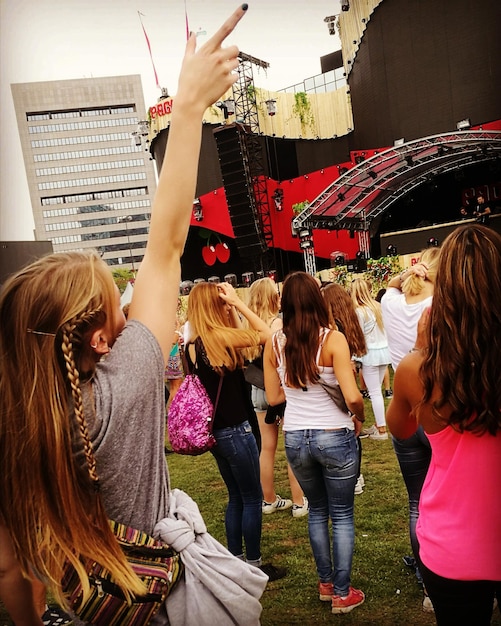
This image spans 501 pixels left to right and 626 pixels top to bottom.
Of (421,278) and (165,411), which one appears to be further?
(421,278)

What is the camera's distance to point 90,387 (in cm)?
112

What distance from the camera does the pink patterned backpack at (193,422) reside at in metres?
3.37

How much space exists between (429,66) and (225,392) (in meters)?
19.9

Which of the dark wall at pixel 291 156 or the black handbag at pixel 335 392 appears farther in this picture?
the dark wall at pixel 291 156

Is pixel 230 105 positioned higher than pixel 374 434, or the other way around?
pixel 230 105

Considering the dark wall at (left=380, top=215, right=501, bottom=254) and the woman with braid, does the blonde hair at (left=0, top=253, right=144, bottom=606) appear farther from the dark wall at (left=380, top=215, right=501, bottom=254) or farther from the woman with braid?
the dark wall at (left=380, top=215, right=501, bottom=254)

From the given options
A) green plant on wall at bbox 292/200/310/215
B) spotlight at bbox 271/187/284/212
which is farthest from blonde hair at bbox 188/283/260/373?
spotlight at bbox 271/187/284/212

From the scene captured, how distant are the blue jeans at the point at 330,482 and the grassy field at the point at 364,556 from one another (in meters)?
0.24

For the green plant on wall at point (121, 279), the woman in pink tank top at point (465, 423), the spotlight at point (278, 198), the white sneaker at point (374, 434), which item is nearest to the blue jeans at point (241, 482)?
the green plant on wall at point (121, 279)

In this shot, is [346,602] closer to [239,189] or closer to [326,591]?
[326,591]

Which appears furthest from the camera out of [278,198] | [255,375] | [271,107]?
[271,107]

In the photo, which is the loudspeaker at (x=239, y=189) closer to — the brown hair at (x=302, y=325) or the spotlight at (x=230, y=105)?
the spotlight at (x=230, y=105)

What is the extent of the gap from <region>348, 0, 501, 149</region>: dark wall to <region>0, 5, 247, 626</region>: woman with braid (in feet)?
67.2

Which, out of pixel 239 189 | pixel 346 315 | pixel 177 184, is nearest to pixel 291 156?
pixel 239 189
